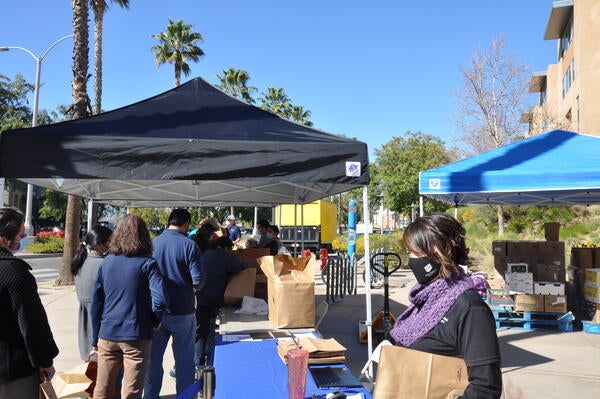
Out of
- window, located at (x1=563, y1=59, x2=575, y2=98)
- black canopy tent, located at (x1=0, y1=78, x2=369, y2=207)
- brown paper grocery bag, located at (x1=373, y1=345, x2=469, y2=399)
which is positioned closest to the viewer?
brown paper grocery bag, located at (x1=373, y1=345, x2=469, y2=399)

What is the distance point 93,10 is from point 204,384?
18.0m

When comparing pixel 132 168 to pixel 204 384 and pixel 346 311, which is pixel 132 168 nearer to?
pixel 204 384

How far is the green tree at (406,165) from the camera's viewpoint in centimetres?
3200

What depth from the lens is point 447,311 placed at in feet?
5.55

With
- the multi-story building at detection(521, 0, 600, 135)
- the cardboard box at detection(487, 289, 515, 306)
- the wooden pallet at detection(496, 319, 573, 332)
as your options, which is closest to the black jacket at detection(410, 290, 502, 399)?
the wooden pallet at detection(496, 319, 573, 332)

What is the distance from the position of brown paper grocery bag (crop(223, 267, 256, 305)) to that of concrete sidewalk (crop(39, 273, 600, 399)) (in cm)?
110

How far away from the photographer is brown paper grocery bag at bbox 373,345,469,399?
168cm

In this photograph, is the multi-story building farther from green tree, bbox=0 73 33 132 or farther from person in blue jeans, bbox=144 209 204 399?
green tree, bbox=0 73 33 132

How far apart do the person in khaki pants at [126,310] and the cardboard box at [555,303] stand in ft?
21.8

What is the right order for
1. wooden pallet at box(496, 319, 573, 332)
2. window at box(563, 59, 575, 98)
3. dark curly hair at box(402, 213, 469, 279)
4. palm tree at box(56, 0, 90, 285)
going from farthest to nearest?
window at box(563, 59, 575, 98), palm tree at box(56, 0, 90, 285), wooden pallet at box(496, 319, 573, 332), dark curly hair at box(402, 213, 469, 279)

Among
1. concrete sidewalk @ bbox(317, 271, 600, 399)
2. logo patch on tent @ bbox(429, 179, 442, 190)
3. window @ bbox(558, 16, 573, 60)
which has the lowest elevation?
concrete sidewalk @ bbox(317, 271, 600, 399)

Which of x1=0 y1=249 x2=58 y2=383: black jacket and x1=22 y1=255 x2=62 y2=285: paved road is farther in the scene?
x1=22 y1=255 x2=62 y2=285: paved road

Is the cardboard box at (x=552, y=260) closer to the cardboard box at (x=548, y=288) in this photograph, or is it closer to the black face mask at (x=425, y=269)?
the cardboard box at (x=548, y=288)

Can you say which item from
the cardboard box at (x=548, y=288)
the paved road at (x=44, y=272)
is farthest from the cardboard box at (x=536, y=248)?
the paved road at (x=44, y=272)
